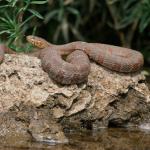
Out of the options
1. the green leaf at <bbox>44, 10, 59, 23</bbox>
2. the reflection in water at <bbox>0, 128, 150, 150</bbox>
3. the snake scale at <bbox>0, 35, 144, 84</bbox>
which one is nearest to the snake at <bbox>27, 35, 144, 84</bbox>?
the snake scale at <bbox>0, 35, 144, 84</bbox>

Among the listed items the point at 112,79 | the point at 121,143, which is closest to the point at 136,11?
the point at 112,79

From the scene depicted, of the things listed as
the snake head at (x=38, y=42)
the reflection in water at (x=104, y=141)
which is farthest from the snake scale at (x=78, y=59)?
the reflection in water at (x=104, y=141)

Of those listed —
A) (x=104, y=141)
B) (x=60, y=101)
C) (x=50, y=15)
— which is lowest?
(x=104, y=141)

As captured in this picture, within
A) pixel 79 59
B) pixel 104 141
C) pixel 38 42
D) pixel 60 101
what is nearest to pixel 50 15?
pixel 38 42

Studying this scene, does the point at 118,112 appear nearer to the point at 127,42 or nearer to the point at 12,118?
the point at 12,118

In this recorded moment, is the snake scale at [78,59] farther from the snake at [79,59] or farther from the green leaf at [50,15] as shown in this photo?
the green leaf at [50,15]

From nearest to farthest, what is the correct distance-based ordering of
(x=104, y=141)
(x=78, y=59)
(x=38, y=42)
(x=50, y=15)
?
(x=104, y=141), (x=78, y=59), (x=38, y=42), (x=50, y=15)

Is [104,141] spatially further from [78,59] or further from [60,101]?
[78,59]
